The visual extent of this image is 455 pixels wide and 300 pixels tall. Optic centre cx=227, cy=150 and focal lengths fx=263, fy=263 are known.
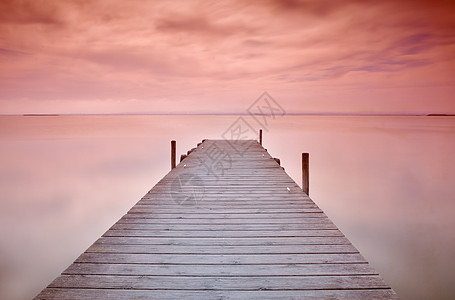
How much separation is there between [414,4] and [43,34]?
885 inches

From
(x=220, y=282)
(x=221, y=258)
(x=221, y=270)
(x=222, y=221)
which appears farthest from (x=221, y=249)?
(x=222, y=221)

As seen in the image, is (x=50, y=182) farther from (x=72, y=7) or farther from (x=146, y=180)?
(x=72, y=7)

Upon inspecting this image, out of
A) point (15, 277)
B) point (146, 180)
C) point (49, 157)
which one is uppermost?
point (49, 157)

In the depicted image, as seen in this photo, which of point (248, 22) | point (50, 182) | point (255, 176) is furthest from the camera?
point (248, 22)

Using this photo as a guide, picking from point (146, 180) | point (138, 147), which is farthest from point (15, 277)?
point (138, 147)

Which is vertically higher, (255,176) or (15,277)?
(255,176)

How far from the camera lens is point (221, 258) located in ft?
8.23

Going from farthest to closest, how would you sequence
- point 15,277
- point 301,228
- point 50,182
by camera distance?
point 50,182 < point 15,277 < point 301,228

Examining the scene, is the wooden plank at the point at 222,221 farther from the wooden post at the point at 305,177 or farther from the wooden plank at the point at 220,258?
the wooden post at the point at 305,177

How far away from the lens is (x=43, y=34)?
17.5 metres

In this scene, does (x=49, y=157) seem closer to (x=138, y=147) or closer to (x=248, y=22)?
(x=138, y=147)

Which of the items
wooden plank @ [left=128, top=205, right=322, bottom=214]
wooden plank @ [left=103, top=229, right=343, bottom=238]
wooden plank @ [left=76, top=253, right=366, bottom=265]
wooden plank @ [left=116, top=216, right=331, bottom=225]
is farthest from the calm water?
wooden plank @ [left=76, top=253, right=366, bottom=265]

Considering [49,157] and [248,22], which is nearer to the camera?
[248,22]

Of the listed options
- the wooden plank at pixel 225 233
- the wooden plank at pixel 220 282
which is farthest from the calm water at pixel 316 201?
the wooden plank at pixel 220 282
